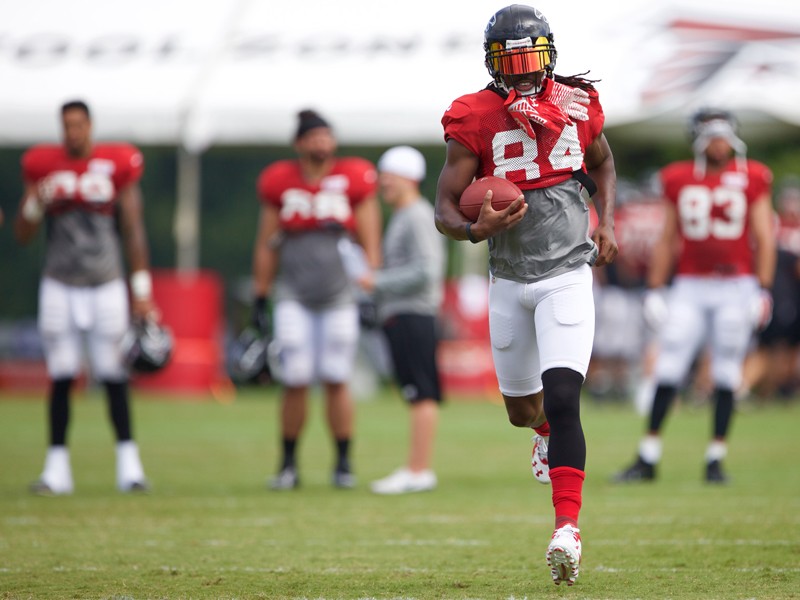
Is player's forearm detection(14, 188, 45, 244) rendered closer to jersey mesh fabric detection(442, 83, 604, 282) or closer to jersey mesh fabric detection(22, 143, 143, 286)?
jersey mesh fabric detection(22, 143, 143, 286)

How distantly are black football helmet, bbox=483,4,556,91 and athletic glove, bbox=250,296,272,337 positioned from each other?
11.7 ft

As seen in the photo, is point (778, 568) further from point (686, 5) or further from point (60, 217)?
point (686, 5)

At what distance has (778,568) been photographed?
4820mm

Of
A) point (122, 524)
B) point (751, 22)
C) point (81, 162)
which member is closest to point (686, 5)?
point (751, 22)

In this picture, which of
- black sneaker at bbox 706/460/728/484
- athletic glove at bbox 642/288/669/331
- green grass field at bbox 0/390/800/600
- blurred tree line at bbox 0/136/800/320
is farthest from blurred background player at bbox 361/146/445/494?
blurred tree line at bbox 0/136/800/320

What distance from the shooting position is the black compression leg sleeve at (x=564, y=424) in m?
4.52

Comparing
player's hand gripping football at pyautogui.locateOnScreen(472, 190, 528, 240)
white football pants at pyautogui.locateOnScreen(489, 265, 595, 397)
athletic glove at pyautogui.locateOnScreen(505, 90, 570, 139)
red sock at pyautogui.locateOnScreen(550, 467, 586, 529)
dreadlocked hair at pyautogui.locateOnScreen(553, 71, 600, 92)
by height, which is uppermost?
dreadlocked hair at pyautogui.locateOnScreen(553, 71, 600, 92)

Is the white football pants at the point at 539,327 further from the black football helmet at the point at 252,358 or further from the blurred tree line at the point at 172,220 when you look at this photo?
the blurred tree line at the point at 172,220

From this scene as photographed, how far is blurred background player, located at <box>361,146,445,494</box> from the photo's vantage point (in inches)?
306

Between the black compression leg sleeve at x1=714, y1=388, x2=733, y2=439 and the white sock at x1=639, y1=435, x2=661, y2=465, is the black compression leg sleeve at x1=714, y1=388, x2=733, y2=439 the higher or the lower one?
the higher one

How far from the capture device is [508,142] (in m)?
4.80

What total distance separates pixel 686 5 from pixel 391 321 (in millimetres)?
9051

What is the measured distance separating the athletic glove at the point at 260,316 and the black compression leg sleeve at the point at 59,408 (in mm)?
1108

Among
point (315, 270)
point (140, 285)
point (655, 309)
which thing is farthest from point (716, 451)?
point (140, 285)
